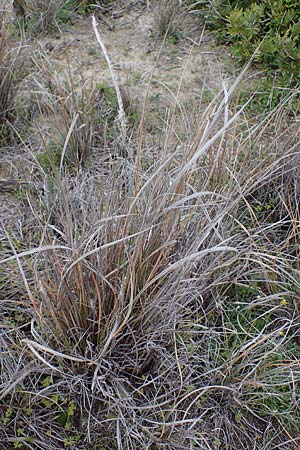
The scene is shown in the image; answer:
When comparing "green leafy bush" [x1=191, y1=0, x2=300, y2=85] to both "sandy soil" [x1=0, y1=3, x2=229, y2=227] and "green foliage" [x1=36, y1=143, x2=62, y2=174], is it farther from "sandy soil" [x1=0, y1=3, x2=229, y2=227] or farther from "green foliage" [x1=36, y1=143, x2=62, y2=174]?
"green foliage" [x1=36, y1=143, x2=62, y2=174]

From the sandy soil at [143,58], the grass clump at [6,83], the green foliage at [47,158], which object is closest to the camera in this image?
the green foliage at [47,158]

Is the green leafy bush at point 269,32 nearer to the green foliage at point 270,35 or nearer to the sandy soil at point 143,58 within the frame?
the green foliage at point 270,35

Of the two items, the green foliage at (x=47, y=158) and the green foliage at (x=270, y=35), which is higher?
the green foliage at (x=270, y=35)

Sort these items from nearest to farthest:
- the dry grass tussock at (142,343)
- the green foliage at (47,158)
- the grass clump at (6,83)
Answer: the dry grass tussock at (142,343) < the green foliage at (47,158) < the grass clump at (6,83)

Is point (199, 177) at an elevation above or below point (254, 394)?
above

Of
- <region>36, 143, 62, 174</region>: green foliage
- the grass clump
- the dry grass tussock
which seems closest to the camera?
the dry grass tussock

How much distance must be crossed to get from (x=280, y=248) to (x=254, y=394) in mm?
564

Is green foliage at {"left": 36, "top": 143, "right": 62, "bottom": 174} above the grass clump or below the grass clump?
below

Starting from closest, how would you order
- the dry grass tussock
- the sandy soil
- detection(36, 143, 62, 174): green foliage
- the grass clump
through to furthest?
the dry grass tussock → detection(36, 143, 62, 174): green foliage → the grass clump → the sandy soil

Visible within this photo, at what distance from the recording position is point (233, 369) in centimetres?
206

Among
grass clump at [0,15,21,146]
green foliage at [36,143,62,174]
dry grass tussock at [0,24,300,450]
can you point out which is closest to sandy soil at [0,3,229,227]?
grass clump at [0,15,21,146]

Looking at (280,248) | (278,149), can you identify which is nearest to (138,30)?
(278,149)

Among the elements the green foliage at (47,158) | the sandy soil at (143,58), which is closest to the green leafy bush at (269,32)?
the sandy soil at (143,58)

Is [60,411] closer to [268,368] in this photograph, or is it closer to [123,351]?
[123,351]
